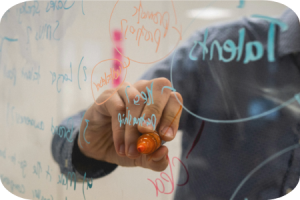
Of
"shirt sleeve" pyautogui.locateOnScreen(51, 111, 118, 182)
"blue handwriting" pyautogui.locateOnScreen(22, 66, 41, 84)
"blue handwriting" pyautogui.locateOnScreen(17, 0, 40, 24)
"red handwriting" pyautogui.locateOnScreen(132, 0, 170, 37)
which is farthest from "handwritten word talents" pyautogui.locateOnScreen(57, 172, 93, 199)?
"blue handwriting" pyautogui.locateOnScreen(17, 0, 40, 24)

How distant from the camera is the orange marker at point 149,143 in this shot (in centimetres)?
53

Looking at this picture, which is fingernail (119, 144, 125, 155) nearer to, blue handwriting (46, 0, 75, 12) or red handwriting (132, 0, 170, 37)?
red handwriting (132, 0, 170, 37)

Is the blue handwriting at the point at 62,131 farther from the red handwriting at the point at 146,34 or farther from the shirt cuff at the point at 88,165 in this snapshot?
the red handwriting at the point at 146,34

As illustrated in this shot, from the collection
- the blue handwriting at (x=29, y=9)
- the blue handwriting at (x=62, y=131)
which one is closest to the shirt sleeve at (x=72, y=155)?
the blue handwriting at (x=62, y=131)

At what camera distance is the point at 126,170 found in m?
0.63

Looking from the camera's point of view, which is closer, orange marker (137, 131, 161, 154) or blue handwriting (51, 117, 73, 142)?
orange marker (137, 131, 161, 154)

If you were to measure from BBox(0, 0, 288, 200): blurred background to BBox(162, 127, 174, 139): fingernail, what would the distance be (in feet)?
0.05

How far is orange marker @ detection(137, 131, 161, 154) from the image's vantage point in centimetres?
53

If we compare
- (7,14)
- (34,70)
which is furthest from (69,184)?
(7,14)

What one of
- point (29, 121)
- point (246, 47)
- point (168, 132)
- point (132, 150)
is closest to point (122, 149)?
point (132, 150)

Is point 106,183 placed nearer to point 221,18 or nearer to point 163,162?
point 163,162

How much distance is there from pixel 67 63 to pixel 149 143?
0.41 m

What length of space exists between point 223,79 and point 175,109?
0.41ft

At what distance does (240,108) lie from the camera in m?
0.47
